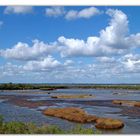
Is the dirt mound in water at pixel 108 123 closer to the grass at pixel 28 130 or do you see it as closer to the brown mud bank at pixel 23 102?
the grass at pixel 28 130

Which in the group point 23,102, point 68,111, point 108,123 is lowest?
point 108,123

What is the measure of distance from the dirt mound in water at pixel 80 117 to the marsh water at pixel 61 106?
7cm

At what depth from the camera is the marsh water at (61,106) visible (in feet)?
16.7

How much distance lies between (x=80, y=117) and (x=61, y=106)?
0.30m

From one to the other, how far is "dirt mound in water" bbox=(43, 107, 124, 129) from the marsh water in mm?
66

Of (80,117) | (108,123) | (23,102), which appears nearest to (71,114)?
(80,117)

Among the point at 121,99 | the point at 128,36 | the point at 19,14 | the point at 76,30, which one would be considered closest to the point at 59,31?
the point at 76,30

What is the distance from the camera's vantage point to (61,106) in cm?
562

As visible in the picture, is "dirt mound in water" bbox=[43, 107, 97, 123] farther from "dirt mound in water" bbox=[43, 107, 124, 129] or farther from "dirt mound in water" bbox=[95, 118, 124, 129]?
"dirt mound in water" bbox=[95, 118, 124, 129]

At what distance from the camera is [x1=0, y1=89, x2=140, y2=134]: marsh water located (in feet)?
16.7
